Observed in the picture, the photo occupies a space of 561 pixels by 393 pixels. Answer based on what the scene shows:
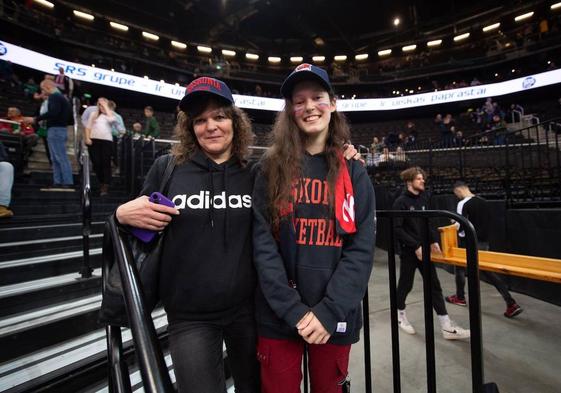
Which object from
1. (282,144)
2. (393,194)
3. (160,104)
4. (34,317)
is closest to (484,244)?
(393,194)

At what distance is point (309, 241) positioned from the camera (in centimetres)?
132

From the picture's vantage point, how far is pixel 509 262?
3.20 metres

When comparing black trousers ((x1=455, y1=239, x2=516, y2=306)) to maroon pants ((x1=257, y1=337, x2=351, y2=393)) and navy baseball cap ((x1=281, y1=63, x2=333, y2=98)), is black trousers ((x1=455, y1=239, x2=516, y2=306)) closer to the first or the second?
maroon pants ((x1=257, y1=337, x2=351, y2=393))

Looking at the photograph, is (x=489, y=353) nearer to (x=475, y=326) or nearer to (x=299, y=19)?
(x=475, y=326)

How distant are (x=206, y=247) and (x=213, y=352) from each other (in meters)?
0.48

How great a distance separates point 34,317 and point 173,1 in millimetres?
26880

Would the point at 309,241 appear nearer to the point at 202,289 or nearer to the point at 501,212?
the point at 202,289

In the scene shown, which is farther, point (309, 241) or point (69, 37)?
point (69, 37)

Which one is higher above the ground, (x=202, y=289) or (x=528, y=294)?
(x=202, y=289)

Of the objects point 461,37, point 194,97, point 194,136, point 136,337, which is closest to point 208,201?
point 194,136

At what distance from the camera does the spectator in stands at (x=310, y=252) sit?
47.9 inches

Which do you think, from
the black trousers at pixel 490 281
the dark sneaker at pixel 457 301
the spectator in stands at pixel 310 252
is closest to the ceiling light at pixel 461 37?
the black trousers at pixel 490 281

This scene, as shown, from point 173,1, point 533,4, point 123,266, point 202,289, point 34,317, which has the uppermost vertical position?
point 173,1

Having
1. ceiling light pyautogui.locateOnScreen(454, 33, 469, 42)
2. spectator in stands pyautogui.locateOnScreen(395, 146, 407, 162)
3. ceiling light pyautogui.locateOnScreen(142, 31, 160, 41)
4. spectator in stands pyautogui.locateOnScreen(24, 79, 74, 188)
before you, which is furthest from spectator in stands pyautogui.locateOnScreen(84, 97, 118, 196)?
ceiling light pyautogui.locateOnScreen(454, 33, 469, 42)
